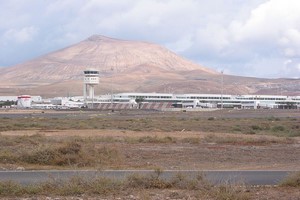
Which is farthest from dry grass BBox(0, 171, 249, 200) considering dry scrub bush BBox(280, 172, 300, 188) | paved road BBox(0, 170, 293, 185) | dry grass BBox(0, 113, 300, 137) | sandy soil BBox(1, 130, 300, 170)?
dry grass BBox(0, 113, 300, 137)

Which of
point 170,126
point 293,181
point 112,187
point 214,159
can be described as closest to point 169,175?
point 293,181

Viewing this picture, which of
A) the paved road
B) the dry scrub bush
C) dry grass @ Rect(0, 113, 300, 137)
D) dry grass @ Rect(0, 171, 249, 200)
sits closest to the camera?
dry grass @ Rect(0, 171, 249, 200)

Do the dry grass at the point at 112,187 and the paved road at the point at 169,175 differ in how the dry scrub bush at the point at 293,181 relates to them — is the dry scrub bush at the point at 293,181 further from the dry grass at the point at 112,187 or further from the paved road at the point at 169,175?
the dry grass at the point at 112,187

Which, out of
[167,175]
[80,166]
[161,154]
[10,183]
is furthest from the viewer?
[161,154]

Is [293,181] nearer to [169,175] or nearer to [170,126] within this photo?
[169,175]

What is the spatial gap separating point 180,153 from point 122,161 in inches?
211

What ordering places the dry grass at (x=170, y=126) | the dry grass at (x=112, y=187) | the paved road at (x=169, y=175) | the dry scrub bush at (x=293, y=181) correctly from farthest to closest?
the dry grass at (x=170, y=126), the paved road at (x=169, y=175), the dry scrub bush at (x=293, y=181), the dry grass at (x=112, y=187)

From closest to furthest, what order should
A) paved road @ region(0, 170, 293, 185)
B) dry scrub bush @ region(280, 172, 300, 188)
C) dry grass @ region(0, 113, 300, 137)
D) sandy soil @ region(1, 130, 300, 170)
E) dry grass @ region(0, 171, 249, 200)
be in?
1. dry grass @ region(0, 171, 249, 200)
2. dry scrub bush @ region(280, 172, 300, 188)
3. paved road @ region(0, 170, 293, 185)
4. sandy soil @ region(1, 130, 300, 170)
5. dry grass @ region(0, 113, 300, 137)

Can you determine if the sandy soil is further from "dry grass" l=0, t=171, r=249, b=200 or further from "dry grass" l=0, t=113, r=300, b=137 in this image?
"dry grass" l=0, t=113, r=300, b=137

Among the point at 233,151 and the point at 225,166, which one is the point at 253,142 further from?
the point at 225,166

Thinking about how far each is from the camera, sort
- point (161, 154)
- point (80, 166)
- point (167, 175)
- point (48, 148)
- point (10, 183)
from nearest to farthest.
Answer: point (10, 183)
point (167, 175)
point (80, 166)
point (48, 148)
point (161, 154)

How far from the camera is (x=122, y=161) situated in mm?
24719

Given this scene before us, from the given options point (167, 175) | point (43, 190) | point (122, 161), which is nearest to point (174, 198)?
point (43, 190)

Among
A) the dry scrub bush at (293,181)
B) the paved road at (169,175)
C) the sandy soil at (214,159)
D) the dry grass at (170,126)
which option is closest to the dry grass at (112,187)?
the paved road at (169,175)
